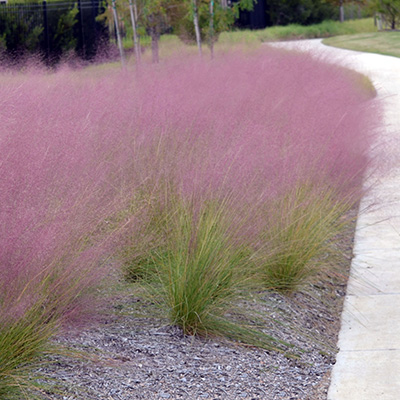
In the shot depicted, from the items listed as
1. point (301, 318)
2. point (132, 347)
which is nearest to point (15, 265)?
point (132, 347)

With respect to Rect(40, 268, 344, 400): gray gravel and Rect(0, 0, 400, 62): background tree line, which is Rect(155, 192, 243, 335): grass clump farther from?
Rect(0, 0, 400, 62): background tree line

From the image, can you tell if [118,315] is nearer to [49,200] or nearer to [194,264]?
[194,264]

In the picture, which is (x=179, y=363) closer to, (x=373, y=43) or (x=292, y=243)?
(x=292, y=243)

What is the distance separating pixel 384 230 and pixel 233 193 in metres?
1.86

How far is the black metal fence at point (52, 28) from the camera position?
54.8 ft

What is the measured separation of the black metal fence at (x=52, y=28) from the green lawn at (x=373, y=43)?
8880mm

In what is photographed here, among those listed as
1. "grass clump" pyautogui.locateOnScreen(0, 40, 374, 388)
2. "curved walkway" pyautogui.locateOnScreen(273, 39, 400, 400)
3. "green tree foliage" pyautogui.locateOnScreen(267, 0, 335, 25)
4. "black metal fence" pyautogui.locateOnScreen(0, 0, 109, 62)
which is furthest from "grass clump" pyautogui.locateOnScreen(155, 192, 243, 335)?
"green tree foliage" pyautogui.locateOnScreen(267, 0, 335, 25)

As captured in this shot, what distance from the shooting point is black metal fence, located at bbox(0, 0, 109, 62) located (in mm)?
16703

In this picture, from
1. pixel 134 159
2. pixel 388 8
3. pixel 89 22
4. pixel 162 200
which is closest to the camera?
pixel 162 200

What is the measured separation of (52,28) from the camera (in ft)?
58.7

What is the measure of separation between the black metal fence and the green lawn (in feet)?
29.1

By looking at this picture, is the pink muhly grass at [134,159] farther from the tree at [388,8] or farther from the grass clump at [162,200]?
the tree at [388,8]

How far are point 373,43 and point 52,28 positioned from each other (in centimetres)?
1212

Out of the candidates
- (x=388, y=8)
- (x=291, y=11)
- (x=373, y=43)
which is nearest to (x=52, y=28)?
(x=373, y=43)
